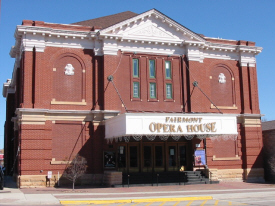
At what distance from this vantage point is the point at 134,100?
3262 cm

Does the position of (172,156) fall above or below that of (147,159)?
above

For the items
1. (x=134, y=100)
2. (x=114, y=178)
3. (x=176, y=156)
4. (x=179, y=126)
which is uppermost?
(x=134, y=100)

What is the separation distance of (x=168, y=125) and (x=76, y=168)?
7669mm

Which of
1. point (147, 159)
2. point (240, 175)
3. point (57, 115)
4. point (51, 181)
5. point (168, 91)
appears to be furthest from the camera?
point (240, 175)

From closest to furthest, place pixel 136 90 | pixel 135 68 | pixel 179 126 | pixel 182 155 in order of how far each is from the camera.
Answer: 1. pixel 179 126
2. pixel 136 90
3. pixel 135 68
4. pixel 182 155

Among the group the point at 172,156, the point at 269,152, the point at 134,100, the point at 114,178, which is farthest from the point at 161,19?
the point at 269,152

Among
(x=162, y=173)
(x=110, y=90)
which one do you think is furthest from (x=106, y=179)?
(x=110, y=90)

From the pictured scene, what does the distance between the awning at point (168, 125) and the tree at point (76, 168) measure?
114 inches

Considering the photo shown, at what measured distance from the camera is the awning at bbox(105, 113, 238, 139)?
26.4 meters

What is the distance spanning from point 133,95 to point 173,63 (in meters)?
4.91

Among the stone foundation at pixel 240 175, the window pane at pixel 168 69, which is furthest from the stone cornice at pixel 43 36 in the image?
the stone foundation at pixel 240 175

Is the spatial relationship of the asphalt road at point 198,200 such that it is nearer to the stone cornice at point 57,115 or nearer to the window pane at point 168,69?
the stone cornice at point 57,115

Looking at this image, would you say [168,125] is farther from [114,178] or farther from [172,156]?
[172,156]

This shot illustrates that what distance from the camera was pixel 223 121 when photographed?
28984mm
